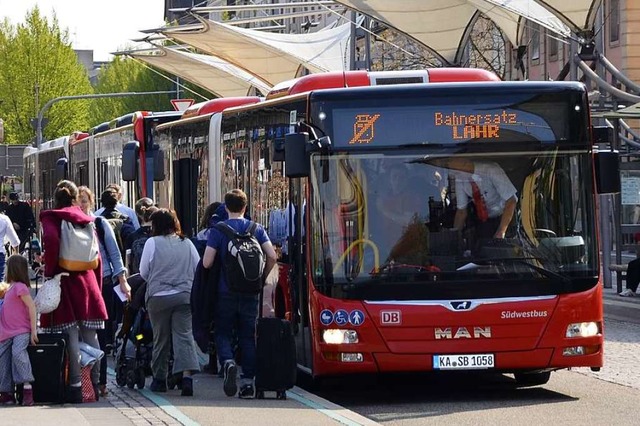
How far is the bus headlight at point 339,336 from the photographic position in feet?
44.0

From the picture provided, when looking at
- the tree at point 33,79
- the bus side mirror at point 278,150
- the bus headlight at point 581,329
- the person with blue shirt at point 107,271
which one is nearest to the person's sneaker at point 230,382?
the person with blue shirt at point 107,271

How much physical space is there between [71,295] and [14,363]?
26.0 inches

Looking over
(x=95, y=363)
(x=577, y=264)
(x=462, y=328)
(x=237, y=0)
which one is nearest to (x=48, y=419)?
(x=95, y=363)

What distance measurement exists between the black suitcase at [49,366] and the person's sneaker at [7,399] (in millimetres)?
225

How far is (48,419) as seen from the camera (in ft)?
38.4

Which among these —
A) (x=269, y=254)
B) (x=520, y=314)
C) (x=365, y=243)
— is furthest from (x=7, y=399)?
(x=520, y=314)

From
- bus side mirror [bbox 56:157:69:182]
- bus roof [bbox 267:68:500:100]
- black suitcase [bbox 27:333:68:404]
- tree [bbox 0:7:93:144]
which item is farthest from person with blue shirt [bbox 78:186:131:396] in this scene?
tree [bbox 0:7:93:144]

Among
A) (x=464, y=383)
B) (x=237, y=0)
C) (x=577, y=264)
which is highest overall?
(x=237, y=0)

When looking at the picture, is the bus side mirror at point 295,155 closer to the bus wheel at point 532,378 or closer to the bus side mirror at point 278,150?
the bus side mirror at point 278,150

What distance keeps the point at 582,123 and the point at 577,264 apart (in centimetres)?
116

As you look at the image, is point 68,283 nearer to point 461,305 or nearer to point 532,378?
point 461,305

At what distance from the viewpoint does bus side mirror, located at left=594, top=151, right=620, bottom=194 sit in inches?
539

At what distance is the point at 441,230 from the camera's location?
13578mm

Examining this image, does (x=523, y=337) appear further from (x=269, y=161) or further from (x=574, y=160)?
(x=269, y=161)
